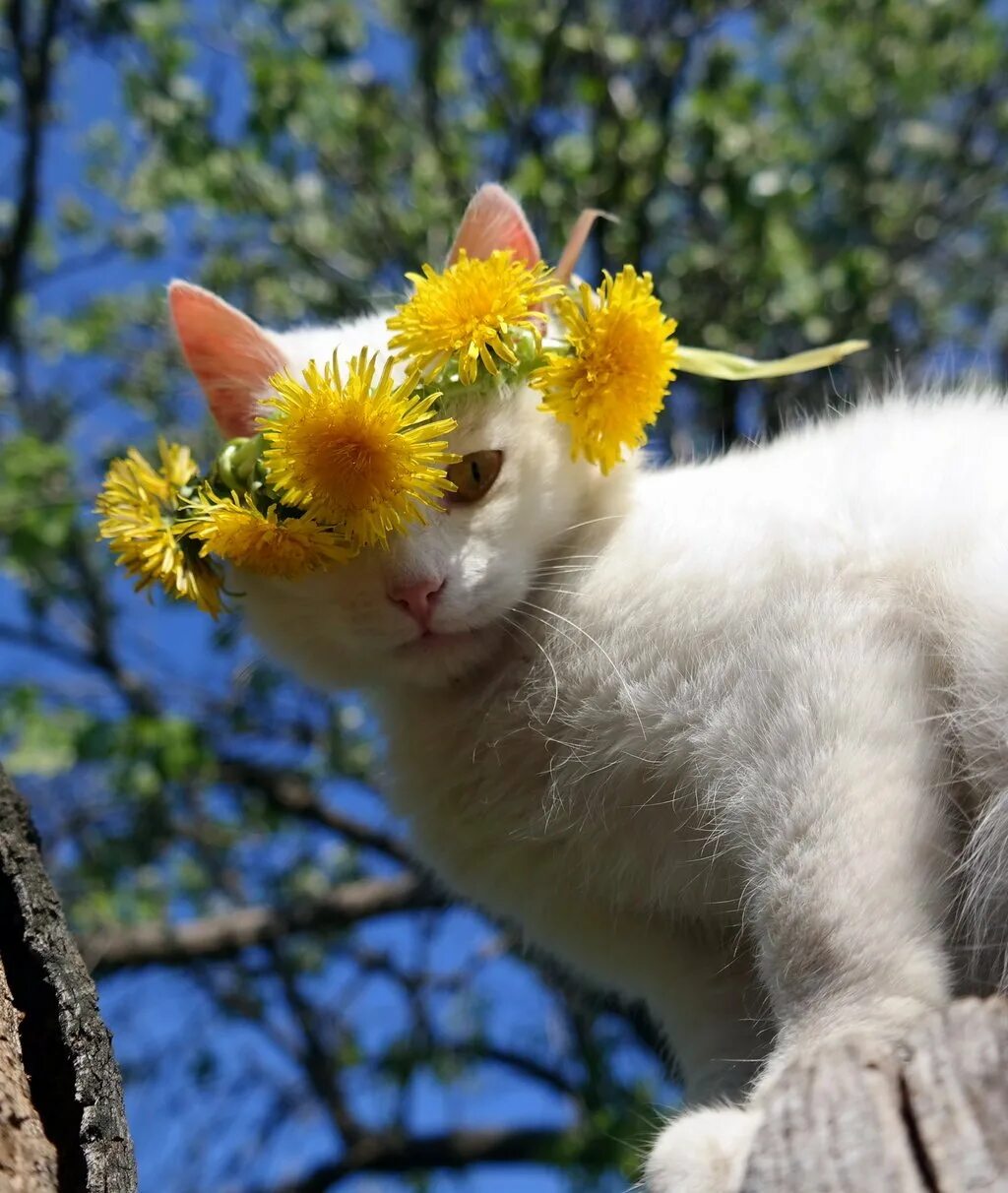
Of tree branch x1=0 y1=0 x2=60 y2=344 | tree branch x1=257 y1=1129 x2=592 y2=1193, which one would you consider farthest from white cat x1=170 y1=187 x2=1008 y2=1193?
tree branch x1=257 y1=1129 x2=592 y2=1193

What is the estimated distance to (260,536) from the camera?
1.39m

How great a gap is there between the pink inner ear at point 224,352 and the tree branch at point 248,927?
2.18 metres

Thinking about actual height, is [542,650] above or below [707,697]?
above

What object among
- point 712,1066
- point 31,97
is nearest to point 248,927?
point 712,1066

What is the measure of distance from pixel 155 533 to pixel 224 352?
0.31 meters

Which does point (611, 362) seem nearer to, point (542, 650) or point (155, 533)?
point (542, 650)

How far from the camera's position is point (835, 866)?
4.00ft

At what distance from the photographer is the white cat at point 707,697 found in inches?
48.3

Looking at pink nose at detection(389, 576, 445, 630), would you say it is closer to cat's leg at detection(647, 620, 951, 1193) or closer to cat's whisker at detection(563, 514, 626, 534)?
cat's whisker at detection(563, 514, 626, 534)

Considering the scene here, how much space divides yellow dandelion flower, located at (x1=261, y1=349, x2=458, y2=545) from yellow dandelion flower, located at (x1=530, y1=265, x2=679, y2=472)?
181 millimetres

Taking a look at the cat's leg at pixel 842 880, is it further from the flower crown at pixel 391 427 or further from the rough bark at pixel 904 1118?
the flower crown at pixel 391 427

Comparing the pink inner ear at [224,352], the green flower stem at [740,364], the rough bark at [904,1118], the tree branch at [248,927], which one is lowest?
the rough bark at [904,1118]

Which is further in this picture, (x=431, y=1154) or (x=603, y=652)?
(x=431, y=1154)

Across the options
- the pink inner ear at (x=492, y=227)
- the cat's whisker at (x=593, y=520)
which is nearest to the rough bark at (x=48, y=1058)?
the cat's whisker at (x=593, y=520)
